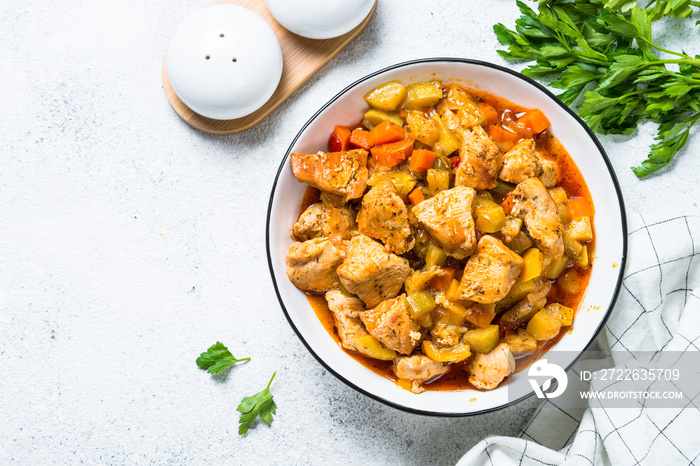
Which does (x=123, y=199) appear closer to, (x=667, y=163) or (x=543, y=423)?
(x=543, y=423)

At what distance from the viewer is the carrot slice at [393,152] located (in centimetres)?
314

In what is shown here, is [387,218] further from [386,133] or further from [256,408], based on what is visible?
[256,408]

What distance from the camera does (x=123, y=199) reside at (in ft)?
11.9

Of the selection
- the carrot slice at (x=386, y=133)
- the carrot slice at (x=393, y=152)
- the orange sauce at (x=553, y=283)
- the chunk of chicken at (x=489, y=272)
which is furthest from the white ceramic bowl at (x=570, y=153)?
the chunk of chicken at (x=489, y=272)

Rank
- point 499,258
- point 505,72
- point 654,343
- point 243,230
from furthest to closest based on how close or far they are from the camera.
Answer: point 243,230 → point 654,343 → point 505,72 → point 499,258

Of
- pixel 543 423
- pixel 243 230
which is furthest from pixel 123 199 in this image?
pixel 543 423

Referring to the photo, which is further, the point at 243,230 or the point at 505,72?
the point at 243,230

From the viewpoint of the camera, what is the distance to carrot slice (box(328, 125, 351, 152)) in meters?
3.24

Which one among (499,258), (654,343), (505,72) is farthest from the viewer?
(654,343)

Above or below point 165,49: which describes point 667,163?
below

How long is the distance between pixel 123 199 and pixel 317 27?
170 centimetres

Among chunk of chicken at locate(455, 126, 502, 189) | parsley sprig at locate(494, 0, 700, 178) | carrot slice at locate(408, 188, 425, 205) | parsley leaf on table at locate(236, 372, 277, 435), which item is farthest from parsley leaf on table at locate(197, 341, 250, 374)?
parsley sprig at locate(494, 0, 700, 178)

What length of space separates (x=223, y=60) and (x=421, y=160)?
132 cm

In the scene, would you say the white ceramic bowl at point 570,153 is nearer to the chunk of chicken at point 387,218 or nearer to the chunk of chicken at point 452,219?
the chunk of chicken at point 387,218
